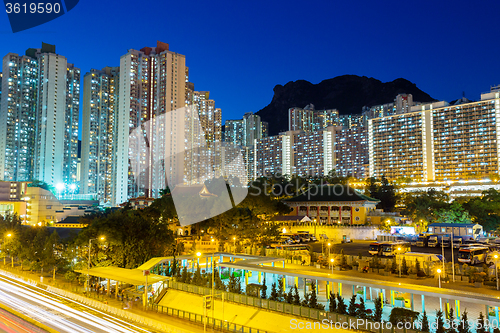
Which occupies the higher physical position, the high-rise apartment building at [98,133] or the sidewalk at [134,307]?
the high-rise apartment building at [98,133]

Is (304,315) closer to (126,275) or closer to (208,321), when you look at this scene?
(208,321)

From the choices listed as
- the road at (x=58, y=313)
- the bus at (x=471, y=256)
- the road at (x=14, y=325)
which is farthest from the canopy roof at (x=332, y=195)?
the road at (x=14, y=325)

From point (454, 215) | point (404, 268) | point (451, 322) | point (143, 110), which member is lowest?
point (451, 322)

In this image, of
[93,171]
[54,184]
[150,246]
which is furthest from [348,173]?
[150,246]

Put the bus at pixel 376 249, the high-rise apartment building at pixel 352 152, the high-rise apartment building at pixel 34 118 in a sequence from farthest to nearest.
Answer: the high-rise apartment building at pixel 352 152 < the high-rise apartment building at pixel 34 118 < the bus at pixel 376 249

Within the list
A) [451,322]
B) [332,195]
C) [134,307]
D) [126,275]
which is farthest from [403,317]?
[332,195]

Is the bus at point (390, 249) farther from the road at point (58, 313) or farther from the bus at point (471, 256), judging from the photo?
the road at point (58, 313)

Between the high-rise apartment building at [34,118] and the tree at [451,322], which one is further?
the high-rise apartment building at [34,118]

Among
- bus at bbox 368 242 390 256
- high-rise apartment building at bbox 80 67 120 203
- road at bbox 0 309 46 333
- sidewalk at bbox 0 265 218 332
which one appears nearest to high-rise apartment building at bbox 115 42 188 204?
high-rise apartment building at bbox 80 67 120 203
